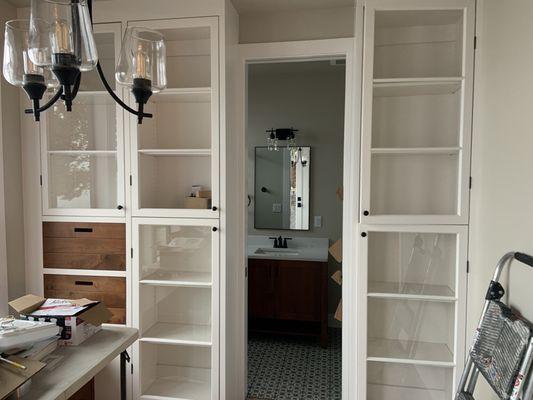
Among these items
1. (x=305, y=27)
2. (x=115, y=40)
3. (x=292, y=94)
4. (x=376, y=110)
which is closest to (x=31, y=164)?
(x=115, y=40)

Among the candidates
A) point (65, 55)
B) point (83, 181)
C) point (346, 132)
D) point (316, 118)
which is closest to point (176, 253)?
point (83, 181)

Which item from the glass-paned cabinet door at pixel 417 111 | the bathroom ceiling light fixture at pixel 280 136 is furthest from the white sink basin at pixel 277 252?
the glass-paned cabinet door at pixel 417 111

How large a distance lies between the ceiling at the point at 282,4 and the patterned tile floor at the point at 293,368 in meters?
2.58

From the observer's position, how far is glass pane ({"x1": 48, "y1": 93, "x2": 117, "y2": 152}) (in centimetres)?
233

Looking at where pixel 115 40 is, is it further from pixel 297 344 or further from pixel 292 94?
pixel 297 344

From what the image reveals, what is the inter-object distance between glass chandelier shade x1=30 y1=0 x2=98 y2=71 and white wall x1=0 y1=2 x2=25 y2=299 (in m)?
1.40

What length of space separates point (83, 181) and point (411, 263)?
209 centimetres

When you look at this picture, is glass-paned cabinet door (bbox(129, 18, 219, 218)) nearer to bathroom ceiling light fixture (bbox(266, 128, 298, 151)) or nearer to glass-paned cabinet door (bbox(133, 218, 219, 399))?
glass-paned cabinet door (bbox(133, 218, 219, 399))

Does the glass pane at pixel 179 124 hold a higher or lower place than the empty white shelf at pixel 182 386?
higher

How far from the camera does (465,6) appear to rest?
6.26ft

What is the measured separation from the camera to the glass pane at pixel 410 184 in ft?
6.99

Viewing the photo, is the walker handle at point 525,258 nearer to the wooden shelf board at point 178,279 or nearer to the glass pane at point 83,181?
the wooden shelf board at point 178,279

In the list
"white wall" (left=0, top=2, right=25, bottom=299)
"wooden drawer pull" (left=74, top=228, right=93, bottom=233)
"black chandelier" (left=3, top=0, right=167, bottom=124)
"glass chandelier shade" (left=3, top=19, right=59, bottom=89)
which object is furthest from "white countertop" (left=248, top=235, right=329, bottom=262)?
"glass chandelier shade" (left=3, top=19, right=59, bottom=89)

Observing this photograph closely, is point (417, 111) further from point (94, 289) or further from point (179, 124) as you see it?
point (94, 289)
